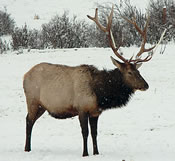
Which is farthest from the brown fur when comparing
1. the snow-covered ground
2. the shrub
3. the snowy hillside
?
the snowy hillside

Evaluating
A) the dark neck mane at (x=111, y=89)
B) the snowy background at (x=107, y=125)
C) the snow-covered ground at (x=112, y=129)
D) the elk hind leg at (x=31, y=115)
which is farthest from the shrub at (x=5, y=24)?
the dark neck mane at (x=111, y=89)

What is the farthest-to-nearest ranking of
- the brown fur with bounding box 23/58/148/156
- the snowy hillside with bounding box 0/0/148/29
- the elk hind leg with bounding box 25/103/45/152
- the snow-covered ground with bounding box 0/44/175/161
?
the snowy hillside with bounding box 0/0/148/29 < the elk hind leg with bounding box 25/103/45/152 < the snow-covered ground with bounding box 0/44/175/161 < the brown fur with bounding box 23/58/148/156

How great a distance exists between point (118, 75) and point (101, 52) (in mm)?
14084

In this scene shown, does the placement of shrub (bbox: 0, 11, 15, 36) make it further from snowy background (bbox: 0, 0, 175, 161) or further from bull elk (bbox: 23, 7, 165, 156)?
bull elk (bbox: 23, 7, 165, 156)

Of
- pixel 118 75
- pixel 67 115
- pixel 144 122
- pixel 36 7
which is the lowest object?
pixel 144 122

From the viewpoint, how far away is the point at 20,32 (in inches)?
1041

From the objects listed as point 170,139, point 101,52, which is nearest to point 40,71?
point 170,139

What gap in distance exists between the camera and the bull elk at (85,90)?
644cm

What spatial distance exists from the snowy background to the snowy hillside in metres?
20.4

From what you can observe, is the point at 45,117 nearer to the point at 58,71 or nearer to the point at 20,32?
the point at 58,71

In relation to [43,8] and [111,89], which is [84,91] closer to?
[111,89]

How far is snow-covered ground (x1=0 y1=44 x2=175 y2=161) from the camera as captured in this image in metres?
6.69

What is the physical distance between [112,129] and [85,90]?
3373 millimetres

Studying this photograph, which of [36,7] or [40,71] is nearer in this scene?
[40,71]
